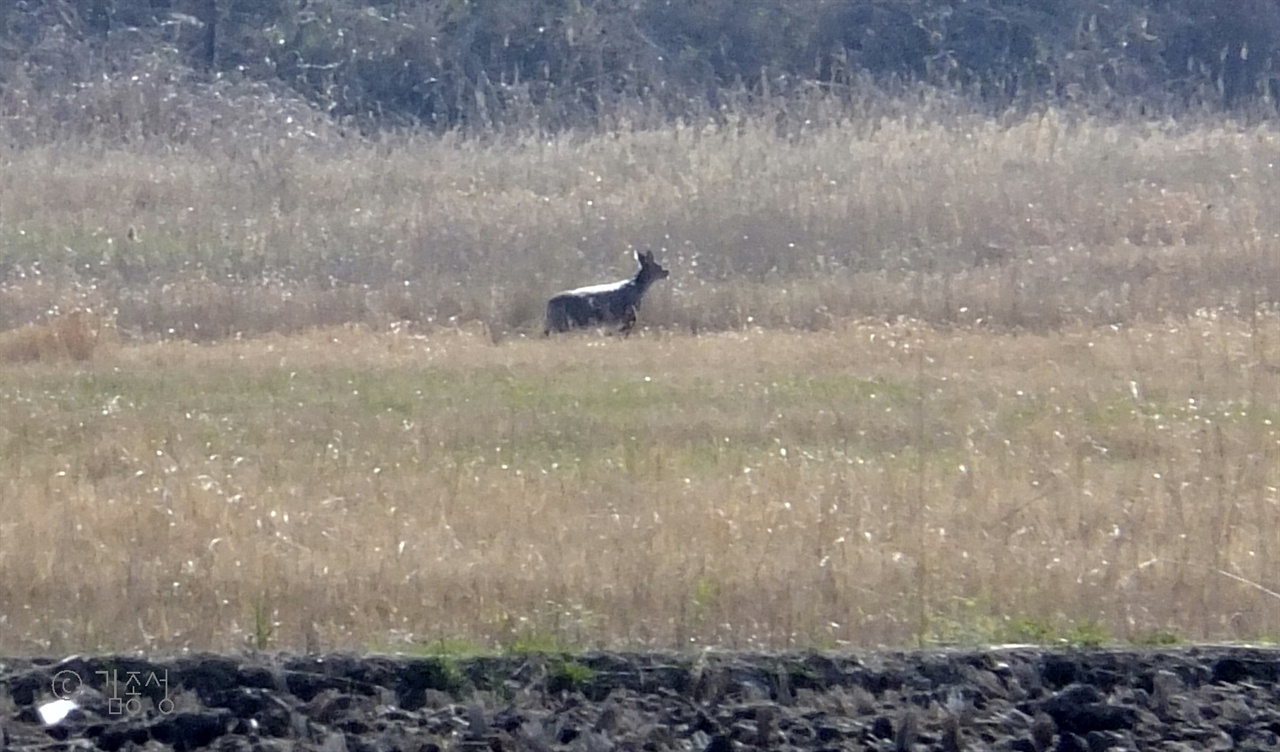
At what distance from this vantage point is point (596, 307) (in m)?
18.5

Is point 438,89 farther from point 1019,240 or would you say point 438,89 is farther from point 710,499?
point 710,499

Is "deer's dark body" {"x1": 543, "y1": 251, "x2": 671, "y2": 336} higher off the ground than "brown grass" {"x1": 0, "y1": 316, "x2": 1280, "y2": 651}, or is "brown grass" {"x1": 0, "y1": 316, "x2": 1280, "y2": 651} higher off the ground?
"brown grass" {"x1": 0, "y1": 316, "x2": 1280, "y2": 651}

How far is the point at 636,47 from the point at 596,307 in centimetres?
1743

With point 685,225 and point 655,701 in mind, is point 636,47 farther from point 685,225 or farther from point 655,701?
point 655,701

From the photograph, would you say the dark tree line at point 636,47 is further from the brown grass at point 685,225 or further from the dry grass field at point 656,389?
the brown grass at point 685,225

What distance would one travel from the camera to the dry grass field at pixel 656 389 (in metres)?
8.52

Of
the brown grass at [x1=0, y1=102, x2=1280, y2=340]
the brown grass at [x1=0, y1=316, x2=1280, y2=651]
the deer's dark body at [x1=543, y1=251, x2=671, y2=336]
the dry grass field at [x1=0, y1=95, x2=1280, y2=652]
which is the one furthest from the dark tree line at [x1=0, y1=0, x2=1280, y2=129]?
the brown grass at [x1=0, y1=316, x2=1280, y2=651]

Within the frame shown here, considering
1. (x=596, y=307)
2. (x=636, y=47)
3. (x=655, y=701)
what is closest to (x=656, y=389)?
(x=596, y=307)

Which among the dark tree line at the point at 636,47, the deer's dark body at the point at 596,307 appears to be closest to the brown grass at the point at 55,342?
the deer's dark body at the point at 596,307

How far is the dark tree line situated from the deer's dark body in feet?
44.1

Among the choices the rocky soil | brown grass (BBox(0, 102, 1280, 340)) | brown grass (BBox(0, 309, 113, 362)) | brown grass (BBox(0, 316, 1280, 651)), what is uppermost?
the rocky soil

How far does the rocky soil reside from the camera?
250 inches

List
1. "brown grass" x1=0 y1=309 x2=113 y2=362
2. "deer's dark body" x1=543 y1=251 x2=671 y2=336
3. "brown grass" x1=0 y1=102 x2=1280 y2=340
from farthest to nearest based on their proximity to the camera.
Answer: "brown grass" x1=0 y1=102 x2=1280 y2=340, "deer's dark body" x1=543 y1=251 x2=671 y2=336, "brown grass" x1=0 y1=309 x2=113 y2=362

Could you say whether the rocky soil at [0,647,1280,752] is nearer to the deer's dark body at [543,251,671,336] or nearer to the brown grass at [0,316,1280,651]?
the brown grass at [0,316,1280,651]
